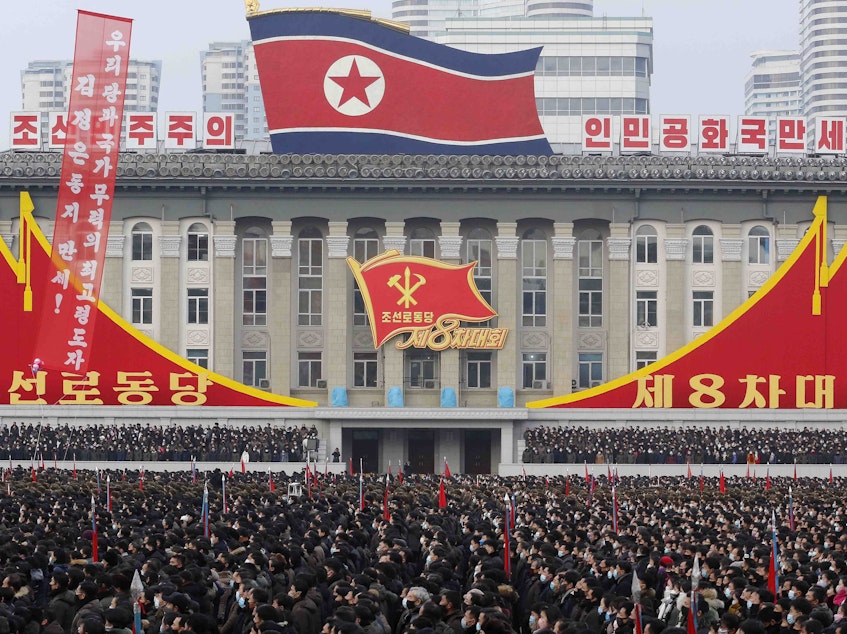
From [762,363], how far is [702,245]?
6.71m

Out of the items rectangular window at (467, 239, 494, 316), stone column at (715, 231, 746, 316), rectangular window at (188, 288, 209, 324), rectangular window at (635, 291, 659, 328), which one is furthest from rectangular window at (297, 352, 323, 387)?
stone column at (715, 231, 746, 316)

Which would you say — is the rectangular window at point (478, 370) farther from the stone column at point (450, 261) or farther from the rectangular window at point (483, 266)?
the rectangular window at point (483, 266)

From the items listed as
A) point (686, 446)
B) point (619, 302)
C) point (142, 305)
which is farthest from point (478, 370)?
point (142, 305)

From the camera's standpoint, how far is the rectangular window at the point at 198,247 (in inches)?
3056

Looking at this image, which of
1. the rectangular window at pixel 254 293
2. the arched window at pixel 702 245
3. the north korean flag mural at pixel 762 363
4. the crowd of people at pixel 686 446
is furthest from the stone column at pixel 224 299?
the arched window at pixel 702 245

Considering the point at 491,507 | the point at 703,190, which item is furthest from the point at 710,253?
the point at 491,507

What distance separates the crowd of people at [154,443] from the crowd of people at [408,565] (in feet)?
89.9

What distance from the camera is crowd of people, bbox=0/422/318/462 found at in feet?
226

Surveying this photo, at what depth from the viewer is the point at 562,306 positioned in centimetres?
7762

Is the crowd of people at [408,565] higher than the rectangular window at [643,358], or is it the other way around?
the rectangular window at [643,358]

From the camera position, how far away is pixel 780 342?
2990 inches

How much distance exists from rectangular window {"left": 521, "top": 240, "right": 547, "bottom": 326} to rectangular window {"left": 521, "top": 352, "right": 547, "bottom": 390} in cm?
156

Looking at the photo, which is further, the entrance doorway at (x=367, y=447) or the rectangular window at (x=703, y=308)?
the rectangular window at (x=703, y=308)

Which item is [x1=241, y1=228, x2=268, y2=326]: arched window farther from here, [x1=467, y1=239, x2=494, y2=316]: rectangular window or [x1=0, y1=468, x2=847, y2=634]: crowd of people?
[x1=0, y1=468, x2=847, y2=634]: crowd of people
